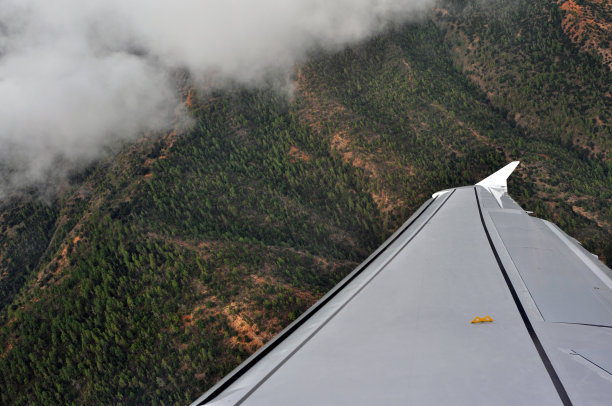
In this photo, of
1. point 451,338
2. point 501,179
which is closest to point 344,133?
point 501,179

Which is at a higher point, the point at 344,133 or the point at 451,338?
the point at 344,133

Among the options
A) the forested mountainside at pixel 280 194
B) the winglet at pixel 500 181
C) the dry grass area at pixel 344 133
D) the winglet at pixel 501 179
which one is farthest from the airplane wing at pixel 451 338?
the dry grass area at pixel 344 133

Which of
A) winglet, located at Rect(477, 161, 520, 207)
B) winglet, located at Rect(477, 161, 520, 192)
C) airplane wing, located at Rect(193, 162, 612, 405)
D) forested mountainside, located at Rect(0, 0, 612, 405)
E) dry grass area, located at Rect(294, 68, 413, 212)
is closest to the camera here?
airplane wing, located at Rect(193, 162, 612, 405)

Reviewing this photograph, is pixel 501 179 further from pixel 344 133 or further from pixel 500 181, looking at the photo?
pixel 344 133

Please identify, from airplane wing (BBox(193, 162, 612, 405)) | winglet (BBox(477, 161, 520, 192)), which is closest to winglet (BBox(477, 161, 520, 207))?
winglet (BBox(477, 161, 520, 192))

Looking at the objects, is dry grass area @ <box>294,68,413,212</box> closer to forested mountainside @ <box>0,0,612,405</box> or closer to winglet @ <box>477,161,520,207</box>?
forested mountainside @ <box>0,0,612,405</box>

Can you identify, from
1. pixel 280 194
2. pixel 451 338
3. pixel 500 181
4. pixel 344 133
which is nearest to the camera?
pixel 451 338
